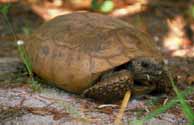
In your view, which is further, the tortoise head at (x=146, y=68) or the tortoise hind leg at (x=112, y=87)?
the tortoise head at (x=146, y=68)

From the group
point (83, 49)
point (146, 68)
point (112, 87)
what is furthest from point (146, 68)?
point (83, 49)

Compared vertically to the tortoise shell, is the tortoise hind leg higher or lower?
lower

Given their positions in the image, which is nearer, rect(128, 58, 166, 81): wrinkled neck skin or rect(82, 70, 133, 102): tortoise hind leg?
rect(82, 70, 133, 102): tortoise hind leg

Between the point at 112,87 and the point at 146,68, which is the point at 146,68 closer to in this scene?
the point at 146,68

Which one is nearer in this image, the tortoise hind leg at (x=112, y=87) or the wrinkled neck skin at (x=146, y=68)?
the tortoise hind leg at (x=112, y=87)

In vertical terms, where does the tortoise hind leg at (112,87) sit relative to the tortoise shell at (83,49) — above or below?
below
